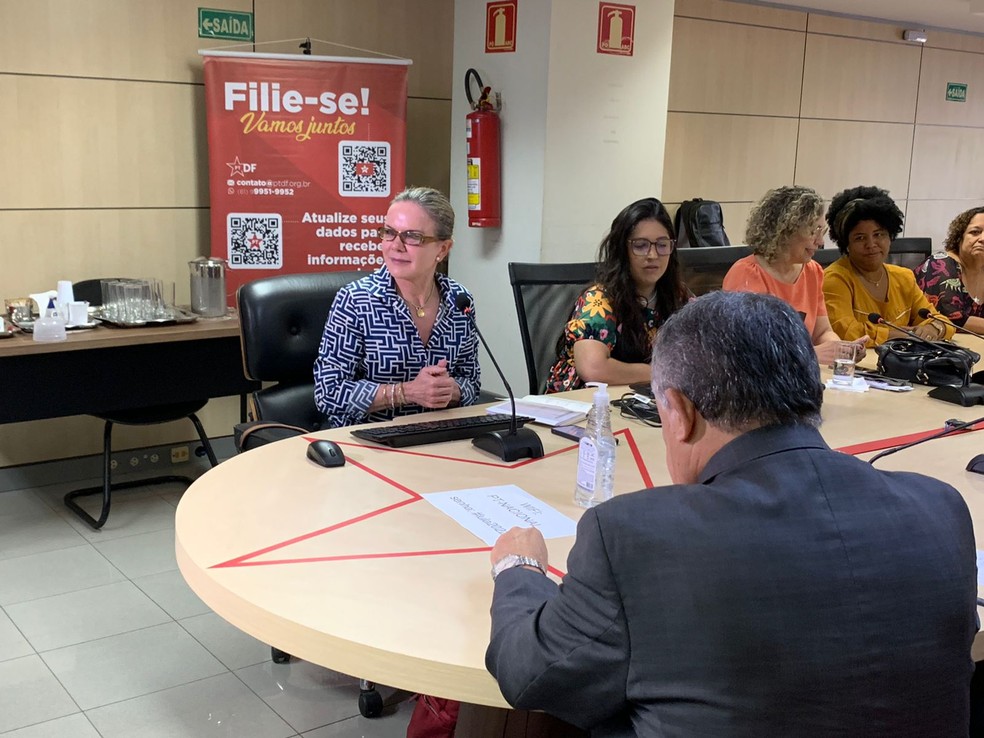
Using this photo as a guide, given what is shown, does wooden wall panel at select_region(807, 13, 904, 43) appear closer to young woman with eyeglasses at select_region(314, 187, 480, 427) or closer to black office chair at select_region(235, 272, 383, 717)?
young woman with eyeglasses at select_region(314, 187, 480, 427)

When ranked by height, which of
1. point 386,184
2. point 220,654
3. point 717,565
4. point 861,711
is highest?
point 386,184

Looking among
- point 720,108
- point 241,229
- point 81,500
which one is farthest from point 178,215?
point 720,108

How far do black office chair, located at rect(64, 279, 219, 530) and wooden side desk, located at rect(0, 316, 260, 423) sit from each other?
6cm

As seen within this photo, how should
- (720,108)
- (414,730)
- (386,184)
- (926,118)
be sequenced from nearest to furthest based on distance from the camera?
(414,730) < (386,184) < (720,108) < (926,118)

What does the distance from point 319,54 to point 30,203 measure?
1.53m

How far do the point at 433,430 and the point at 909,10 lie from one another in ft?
18.6

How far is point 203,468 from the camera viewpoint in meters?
4.54

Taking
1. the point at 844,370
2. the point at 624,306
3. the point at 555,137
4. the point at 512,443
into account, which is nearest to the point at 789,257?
the point at 844,370

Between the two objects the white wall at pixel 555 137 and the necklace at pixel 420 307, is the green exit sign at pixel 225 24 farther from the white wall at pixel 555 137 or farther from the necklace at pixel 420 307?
the necklace at pixel 420 307

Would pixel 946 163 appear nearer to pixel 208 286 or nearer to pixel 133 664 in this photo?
pixel 208 286

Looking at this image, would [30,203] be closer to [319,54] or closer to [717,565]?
[319,54]

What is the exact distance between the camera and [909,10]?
21.1ft

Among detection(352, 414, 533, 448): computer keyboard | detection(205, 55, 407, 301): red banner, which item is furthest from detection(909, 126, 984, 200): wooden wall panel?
detection(352, 414, 533, 448): computer keyboard

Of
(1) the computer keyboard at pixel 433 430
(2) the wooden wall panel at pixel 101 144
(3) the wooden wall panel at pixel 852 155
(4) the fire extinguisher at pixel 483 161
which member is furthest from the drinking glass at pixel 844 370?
(3) the wooden wall panel at pixel 852 155
